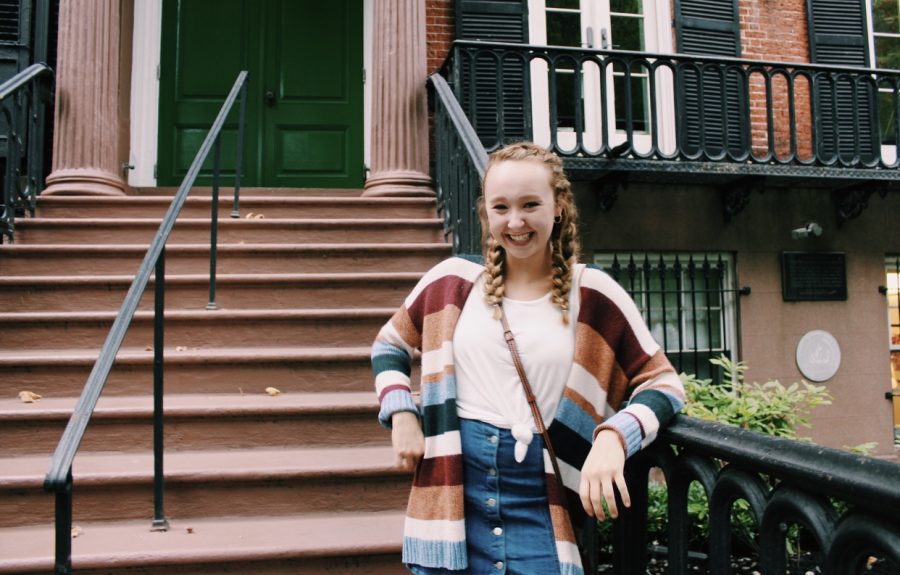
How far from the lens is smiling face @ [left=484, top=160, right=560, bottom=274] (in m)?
1.46

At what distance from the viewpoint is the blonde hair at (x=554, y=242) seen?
1.50 meters

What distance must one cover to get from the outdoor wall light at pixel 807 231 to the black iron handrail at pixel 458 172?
4.00 m

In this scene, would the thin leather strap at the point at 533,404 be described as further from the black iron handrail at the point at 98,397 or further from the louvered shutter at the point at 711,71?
the louvered shutter at the point at 711,71

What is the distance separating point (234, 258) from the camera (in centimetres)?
463

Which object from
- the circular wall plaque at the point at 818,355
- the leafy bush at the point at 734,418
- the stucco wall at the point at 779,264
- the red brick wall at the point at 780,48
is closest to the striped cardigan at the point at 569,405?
the leafy bush at the point at 734,418

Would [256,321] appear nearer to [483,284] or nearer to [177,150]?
[483,284]

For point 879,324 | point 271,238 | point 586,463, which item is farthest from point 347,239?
point 879,324

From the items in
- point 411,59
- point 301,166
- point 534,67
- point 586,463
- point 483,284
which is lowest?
point 586,463

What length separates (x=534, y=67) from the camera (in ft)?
24.7

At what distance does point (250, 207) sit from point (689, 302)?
4.43 metres

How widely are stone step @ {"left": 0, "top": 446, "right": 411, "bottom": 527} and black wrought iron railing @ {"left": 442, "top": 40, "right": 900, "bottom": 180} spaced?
3568 millimetres

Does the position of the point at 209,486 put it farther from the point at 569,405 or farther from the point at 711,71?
the point at 711,71

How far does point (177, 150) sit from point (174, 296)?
9.98 feet

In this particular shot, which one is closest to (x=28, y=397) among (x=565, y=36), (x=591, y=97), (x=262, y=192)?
(x=262, y=192)
